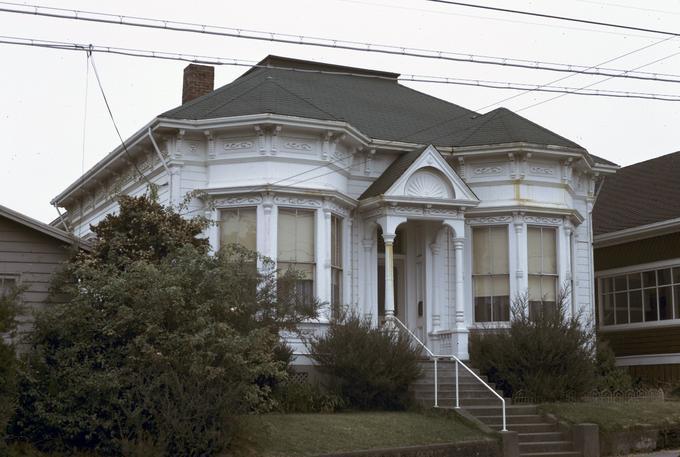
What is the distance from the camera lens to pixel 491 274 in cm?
2538

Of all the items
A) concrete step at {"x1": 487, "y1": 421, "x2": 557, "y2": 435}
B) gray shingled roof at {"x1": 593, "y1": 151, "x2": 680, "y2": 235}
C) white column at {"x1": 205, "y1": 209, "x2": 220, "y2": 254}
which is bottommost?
concrete step at {"x1": 487, "y1": 421, "x2": 557, "y2": 435}

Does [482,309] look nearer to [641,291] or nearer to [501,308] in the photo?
[501,308]

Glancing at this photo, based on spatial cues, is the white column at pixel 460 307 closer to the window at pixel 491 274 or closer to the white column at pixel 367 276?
the window at pixel 491 274

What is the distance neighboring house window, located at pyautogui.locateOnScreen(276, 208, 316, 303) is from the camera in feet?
75.4

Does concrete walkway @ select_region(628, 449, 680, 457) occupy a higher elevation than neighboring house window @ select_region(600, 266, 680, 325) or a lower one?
lower

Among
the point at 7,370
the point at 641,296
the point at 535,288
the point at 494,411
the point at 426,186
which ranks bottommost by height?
the point at 494,411

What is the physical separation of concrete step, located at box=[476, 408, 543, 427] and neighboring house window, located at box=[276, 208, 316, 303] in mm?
4938

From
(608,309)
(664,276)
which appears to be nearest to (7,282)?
(664,276)

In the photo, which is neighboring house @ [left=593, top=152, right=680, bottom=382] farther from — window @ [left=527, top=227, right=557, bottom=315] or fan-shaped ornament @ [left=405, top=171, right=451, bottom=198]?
fan-shaped ornament @ [left=405, top=171, right=451, bottom=198]

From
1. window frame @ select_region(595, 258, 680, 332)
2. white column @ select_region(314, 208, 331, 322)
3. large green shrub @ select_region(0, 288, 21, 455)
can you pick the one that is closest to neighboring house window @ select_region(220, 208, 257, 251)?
white column @ select_region(314, 208, 331, 322)

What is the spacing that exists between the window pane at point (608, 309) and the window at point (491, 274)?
285 inches

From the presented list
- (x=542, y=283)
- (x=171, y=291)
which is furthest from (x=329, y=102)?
(x=171, y=291)

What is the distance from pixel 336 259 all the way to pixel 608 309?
11163mm

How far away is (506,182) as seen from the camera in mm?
25469
